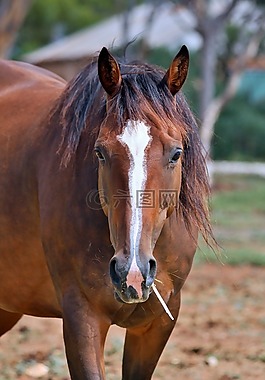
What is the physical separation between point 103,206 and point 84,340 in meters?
0.53

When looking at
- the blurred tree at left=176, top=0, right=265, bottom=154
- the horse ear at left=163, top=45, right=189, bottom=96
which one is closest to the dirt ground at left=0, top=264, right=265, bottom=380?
the horse ear at left=163, top=45, right=189, bottom=96

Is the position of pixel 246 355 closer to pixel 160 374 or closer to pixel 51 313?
pixel 160 374

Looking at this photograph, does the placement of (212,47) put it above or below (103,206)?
above

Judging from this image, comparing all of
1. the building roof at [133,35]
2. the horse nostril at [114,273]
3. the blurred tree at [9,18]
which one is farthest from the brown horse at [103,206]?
the building roof at [133,35]

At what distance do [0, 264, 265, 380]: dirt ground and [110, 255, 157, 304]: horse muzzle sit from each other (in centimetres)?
214

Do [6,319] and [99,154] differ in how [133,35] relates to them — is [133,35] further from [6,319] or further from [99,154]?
[99,154]

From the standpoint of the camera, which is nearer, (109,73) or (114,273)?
(114,273)

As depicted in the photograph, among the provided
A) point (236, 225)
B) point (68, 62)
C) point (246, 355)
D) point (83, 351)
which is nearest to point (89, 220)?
point (83, 351)

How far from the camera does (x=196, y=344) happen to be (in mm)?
5691

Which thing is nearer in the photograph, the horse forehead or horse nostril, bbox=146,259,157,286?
horse nostril, bbox=146,259,157,286

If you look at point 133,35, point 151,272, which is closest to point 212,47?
point 133,35

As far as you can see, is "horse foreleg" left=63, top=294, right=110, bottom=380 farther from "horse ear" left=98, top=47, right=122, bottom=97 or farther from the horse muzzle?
"horse ear" left=98, top=47, right=122, bottom=97

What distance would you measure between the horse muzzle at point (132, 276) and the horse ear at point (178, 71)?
70 centimetres

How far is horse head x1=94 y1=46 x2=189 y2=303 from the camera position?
108 inches
